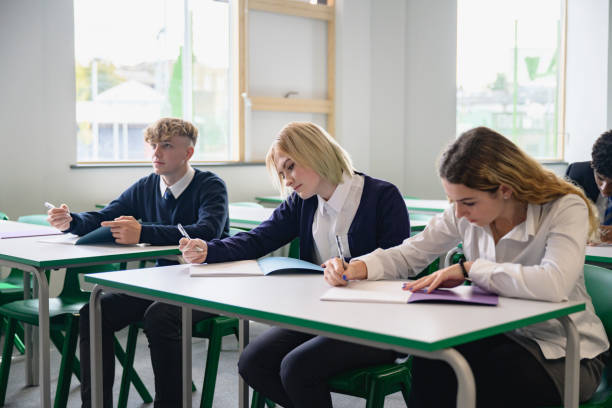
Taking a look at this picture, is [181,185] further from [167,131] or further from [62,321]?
[62,321]

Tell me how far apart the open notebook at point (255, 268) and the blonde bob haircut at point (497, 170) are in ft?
1.87

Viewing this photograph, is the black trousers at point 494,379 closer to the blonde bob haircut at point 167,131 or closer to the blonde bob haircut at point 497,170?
the blonde bob haircut at point 497,170

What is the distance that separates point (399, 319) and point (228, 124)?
4.44 meters

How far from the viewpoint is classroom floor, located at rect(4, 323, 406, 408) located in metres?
3.09

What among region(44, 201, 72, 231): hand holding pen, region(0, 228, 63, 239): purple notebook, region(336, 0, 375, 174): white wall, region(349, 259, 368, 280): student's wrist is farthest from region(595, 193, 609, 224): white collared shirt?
region(336, 0, 375, 174): white wall

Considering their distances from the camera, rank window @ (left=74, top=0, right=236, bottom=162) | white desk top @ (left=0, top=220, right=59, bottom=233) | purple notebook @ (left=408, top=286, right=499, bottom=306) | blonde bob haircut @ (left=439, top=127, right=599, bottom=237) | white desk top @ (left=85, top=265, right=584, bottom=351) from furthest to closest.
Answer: window @ (left=74, top=0, right=236, bottom=162) → white desk top @ (left=0, top=220, right=59, bottom=233) → blonde bob haircut @ (left=439, top=127, right=599, bottom=237) → purple notebook @ (left=408, top=286, right=499, bottom=306) → white desk top @ (left=85, top=265, right=584, bottom=351)

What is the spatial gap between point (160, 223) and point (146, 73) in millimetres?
2461

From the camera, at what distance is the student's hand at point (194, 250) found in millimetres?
2285

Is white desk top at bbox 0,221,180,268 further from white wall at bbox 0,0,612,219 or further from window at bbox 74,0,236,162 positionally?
window at bbox 74,0,236,162

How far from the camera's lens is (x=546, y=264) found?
168 cm

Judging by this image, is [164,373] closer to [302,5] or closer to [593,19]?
[302,5]

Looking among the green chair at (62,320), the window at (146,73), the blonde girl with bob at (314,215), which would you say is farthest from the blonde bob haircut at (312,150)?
the window at (146,73)

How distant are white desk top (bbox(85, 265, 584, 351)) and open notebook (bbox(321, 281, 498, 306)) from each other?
0.02m

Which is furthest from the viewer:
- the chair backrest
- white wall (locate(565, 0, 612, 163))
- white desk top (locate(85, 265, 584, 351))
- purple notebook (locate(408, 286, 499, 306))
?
white wall (locate(565, 0, 612, 163))
